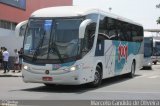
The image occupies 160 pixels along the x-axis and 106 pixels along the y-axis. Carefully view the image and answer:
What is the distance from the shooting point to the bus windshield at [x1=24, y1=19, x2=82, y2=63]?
55.9ft

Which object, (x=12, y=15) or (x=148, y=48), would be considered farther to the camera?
(x=12, y=15)

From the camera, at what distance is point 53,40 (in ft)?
56.4

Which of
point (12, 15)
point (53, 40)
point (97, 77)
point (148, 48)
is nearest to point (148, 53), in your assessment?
point (148, 48)

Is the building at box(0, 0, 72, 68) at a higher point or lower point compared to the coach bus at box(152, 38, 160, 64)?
higher

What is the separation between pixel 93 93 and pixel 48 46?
248 cm

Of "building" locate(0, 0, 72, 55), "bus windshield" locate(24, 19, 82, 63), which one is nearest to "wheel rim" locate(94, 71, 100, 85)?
"bus windshield" locate(24, 19, 82, 63)

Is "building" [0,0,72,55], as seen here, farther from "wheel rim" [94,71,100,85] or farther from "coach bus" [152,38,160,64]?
"coach bus" [152,38,160,64]

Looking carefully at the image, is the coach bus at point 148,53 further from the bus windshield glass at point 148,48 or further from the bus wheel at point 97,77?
the bus wheel at point 97,77

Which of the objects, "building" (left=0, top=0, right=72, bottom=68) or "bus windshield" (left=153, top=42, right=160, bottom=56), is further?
"bus windshield" (left=153, top=42, right=160, bottom=56)

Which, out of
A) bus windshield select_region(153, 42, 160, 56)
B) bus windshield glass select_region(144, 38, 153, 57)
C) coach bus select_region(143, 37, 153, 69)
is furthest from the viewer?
bus windshield select_region(153, 42, 160, 56)

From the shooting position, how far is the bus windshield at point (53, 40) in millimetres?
17031

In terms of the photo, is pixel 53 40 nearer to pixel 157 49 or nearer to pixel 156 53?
pixel 156 53

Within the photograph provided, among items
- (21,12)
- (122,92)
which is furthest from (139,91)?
(21,12)

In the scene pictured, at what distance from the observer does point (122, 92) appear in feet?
58.2
